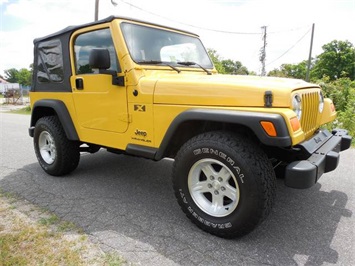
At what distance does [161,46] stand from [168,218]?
1.98 meters

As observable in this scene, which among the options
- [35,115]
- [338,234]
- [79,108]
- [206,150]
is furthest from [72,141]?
[338,234]

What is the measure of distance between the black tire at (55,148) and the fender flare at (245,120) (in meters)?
1.91

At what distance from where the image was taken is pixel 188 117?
250 cm

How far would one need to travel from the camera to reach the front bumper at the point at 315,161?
212cm

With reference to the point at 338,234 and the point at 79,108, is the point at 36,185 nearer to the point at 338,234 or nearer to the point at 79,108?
the point at 79,108

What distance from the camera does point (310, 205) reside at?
10.1 feet

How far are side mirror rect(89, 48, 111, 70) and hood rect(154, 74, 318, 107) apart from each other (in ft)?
1.91

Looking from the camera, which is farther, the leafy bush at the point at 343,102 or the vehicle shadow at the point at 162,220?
the leafy bush at the point at 343,102

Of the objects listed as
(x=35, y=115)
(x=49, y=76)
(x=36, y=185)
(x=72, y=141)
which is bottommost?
(x=36, y=185)

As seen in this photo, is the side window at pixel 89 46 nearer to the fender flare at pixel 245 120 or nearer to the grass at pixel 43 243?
the fender flare at pixel 245 120

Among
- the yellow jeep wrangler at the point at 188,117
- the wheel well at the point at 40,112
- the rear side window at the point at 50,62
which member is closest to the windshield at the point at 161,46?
the yellow jeep wrangler at the point at 188,117

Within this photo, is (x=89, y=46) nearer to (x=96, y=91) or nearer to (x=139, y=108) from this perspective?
(x=96, y=91)

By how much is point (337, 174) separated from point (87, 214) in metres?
3.43

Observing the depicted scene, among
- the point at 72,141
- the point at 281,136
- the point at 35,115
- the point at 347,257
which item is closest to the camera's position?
the point at 281,136
